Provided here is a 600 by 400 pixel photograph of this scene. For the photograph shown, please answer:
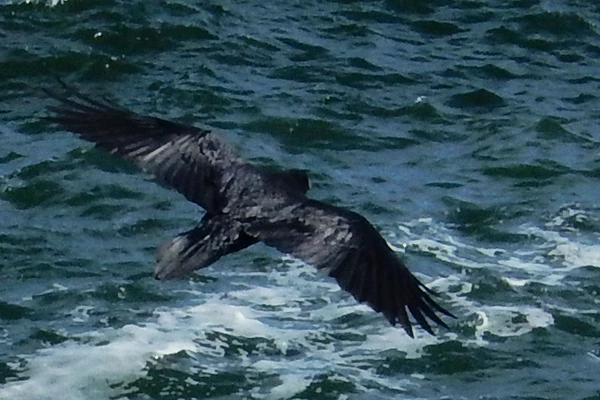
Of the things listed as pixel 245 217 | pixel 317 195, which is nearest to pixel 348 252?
pixel 245 217

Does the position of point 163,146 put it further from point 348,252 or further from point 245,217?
point 348,252

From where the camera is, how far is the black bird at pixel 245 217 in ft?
22.0

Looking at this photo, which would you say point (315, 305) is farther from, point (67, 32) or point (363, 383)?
point (67, 32)

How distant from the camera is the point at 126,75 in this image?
1327cm

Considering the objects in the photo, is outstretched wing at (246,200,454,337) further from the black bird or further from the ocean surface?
the ocean surface

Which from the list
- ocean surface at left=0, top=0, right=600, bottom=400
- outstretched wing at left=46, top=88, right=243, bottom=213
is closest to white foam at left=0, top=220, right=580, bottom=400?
ocean surface at left=0, top=0, right=600, bottom=400

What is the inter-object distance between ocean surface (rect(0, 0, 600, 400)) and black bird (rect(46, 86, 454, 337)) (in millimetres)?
469

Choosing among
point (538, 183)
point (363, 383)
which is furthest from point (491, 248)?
point (363, 383)

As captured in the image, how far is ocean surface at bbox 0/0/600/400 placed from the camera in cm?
929

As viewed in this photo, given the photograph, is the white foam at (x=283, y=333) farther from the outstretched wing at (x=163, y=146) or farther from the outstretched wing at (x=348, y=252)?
the outstretched wing at (x=348, y=252)

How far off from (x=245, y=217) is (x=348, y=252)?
50 cm

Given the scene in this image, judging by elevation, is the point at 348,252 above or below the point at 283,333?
above

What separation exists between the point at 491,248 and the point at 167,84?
3542mm

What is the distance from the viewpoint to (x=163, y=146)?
24.5 feet
